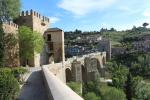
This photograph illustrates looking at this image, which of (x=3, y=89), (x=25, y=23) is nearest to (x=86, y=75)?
(x=25, y=23)

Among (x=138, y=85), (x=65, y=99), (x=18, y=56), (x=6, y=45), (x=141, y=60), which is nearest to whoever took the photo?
(x=65, y=99)

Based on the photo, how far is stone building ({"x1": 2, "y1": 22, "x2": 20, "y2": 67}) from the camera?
3248 centimetres

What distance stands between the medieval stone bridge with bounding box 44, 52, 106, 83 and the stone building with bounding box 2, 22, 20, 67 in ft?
11.9

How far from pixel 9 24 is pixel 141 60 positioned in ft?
198

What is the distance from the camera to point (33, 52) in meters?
36.3

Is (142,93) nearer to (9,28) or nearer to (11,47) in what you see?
(11,47)

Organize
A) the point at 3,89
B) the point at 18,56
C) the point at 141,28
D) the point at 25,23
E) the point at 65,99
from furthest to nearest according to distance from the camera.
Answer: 1. the point at 141,28
2. the point at 25,23
3. the point at 18,56
4. the point at 3,89
5. the point at 65,99

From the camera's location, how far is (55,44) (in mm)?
45000

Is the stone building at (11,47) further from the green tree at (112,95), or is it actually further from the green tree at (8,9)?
the green tree at (112,95)

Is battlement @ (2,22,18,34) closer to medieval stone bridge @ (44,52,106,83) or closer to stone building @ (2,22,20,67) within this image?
stone building @ (2,22,20,67)

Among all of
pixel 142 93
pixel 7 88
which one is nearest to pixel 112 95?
pixel 142 93

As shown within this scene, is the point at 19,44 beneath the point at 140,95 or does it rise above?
above

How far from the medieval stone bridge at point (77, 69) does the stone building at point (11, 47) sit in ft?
11.9

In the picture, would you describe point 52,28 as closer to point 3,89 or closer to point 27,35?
point 27,35
